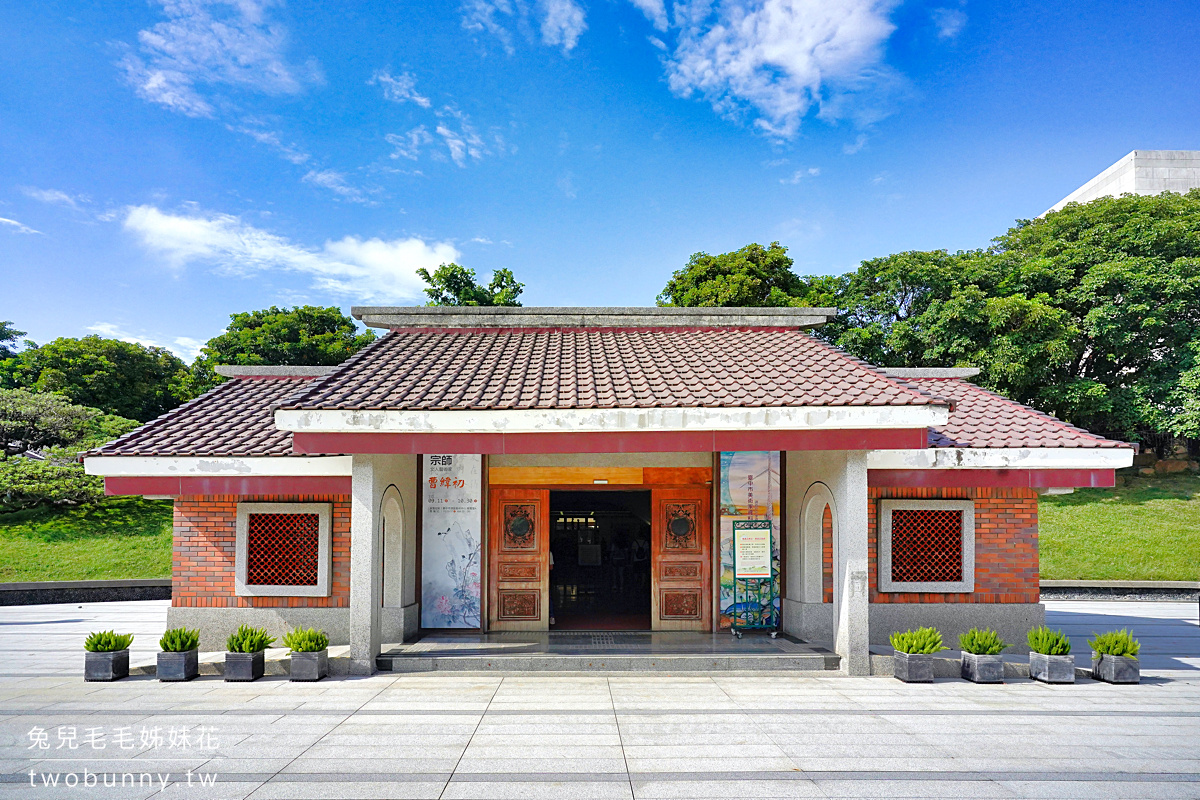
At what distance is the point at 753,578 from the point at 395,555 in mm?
5111

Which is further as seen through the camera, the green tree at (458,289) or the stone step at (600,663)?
the green tree at (458,289)

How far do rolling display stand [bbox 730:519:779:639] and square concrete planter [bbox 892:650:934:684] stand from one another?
2.39 m

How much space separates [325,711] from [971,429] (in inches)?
330

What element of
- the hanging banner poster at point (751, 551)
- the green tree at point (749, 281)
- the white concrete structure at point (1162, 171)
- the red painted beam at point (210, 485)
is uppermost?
the white concrete structure at point (1162, 171)

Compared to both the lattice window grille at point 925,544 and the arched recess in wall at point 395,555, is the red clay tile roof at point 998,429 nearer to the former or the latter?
the lattice window grille at point 925,544

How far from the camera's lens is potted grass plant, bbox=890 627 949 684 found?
7.61 meters

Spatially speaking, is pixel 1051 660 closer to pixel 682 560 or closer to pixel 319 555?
pixel 682 560

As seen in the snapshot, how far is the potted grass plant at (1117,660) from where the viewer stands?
778 centimetres

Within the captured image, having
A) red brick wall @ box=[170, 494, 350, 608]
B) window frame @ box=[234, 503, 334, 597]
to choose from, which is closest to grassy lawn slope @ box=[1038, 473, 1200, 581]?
red brick wall @ box=[170, 494, 350, 608]

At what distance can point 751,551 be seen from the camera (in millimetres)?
9914

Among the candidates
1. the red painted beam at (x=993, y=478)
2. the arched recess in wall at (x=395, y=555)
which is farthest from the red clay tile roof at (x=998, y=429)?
the arched recess in wall at (x=395, y=555)

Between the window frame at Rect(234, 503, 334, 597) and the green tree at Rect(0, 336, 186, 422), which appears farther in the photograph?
the green tree at Rect(0, 336, 186, 422)

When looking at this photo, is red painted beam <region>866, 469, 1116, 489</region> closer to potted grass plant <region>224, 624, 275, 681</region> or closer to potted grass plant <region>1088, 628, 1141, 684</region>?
potted grass plant <region>1088, 628, 1141, 684</region>

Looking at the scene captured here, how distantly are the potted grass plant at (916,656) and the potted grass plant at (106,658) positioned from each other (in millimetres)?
8834
